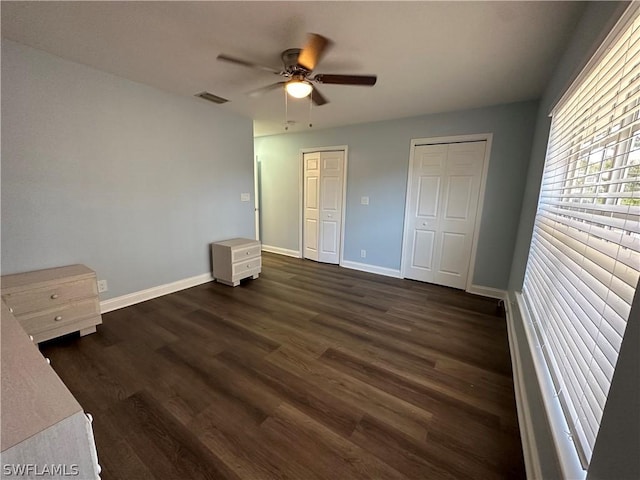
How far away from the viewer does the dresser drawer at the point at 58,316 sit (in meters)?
1.95

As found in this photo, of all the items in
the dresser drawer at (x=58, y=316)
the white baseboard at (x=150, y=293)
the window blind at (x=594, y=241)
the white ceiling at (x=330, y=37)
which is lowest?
the white baseboard at (x=150, y=293)

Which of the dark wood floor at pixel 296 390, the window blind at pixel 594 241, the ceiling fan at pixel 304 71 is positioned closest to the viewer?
the window blind at pixel 594 241

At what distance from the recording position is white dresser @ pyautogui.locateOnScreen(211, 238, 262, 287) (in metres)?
3.42

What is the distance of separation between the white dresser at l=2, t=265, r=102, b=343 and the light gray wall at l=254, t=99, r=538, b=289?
3.28 meters

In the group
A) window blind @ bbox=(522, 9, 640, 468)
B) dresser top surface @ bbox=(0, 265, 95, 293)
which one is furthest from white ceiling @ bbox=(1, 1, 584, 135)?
dresser top surface @ bbox=(0, 265, 95, 293)

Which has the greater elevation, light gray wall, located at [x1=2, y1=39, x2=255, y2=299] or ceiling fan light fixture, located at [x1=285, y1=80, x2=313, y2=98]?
ceiling fan light fixture, located at [x1=285, y1=80, x2=313, y2=98]

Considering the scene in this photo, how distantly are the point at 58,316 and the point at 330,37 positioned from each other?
3.03m

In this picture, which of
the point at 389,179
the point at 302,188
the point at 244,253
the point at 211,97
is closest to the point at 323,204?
the point at 302,188

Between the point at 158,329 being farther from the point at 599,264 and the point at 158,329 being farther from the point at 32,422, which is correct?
the point at 599,264

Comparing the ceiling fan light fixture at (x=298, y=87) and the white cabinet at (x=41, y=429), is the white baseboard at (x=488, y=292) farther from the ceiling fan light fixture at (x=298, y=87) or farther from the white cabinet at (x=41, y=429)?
the white cabinet at (x=41, y=429)

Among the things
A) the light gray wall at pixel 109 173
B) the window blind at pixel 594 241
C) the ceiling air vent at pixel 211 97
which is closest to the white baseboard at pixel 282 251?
the light gray wall at pixel 109 173

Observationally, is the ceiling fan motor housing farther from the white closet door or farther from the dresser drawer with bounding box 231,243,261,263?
the white closet door

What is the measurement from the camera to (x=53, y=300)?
6.72 ft

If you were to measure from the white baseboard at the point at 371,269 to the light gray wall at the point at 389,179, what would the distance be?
2.9 inches
